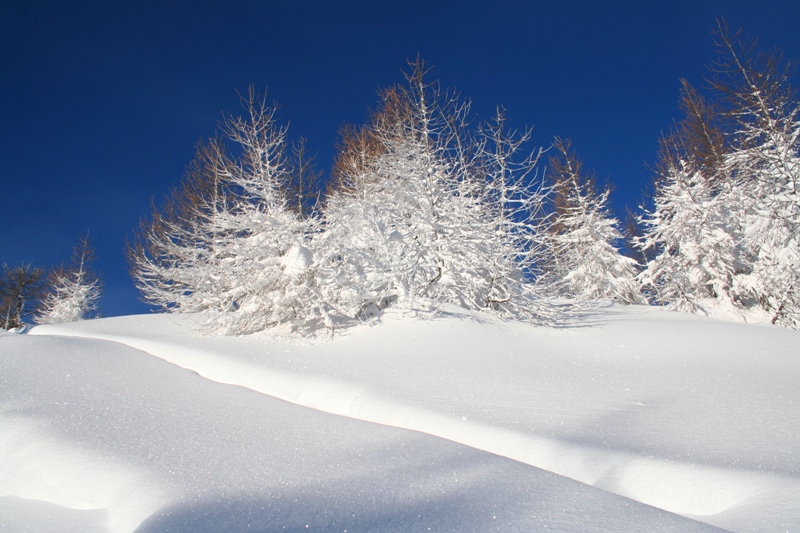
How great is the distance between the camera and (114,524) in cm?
143

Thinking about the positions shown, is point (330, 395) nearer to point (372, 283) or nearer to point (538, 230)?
point (372, 283)

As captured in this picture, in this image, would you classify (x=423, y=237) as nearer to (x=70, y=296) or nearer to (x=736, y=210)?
(x=736, y=210)

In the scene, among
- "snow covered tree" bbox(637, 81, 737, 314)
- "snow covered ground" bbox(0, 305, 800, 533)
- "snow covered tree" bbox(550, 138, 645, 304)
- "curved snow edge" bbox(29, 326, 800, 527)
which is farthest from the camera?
"snow covered tree" bbox(550, 138, 645, 304)

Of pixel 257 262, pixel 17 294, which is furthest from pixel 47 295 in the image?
pixel 257 262

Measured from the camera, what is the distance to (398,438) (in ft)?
7.64

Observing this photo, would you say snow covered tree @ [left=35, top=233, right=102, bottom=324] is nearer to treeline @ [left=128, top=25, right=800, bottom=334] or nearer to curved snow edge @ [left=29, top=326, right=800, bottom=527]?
treeline @ [left=128, top=25, right=800, bottom=334]

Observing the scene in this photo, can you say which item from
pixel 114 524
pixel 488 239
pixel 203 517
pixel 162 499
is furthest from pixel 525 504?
pixel 488 239

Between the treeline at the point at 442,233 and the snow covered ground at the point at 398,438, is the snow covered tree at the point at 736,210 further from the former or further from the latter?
the snow covered ground at the point at 398,438

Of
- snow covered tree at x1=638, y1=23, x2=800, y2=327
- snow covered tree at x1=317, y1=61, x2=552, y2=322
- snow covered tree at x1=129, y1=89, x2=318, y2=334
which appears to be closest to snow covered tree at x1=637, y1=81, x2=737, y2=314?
snow covered tree at x1=638, y1=23, x2=800, y2=327

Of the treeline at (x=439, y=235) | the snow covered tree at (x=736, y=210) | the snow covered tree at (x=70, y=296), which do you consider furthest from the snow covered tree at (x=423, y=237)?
the snow covered tree at (x=70, y=296)

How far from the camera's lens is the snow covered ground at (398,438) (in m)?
1.45

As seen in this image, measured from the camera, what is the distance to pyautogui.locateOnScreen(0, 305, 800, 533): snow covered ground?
1446 mm

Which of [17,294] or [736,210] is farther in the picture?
[17,294]

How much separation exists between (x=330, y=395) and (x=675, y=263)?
12.5 metres
